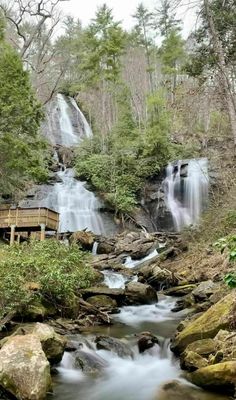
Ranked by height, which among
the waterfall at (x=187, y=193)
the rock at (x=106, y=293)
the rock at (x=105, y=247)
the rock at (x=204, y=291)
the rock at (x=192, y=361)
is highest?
the waterfall at (x=187, y=193)

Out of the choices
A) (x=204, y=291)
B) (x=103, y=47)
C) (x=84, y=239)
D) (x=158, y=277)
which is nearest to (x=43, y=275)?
(x=204, y=291)

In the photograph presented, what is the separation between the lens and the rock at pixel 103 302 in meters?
11.5

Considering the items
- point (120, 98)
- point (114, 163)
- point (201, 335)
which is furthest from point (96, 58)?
point (201, 335)

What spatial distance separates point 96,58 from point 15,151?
1982 cm

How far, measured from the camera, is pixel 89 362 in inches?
310

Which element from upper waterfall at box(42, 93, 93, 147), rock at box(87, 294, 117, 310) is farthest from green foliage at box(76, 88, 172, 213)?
rock at box(87, 294, 117, 310)

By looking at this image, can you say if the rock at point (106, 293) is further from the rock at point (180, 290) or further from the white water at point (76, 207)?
the white water at point (76, 207)

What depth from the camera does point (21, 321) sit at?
9.31 metres

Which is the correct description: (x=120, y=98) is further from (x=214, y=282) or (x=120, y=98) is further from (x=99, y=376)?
(x=99, y=376)

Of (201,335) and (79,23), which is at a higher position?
(79,23)

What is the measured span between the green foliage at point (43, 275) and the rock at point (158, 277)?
2.74m

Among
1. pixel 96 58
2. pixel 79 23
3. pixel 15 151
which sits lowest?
pixel 15 151

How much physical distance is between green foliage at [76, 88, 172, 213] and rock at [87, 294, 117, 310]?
15.0m

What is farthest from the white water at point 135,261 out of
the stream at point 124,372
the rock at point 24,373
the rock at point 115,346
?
the rock at point 24,373
